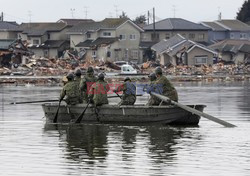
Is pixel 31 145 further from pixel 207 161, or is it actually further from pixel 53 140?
pixel 207 161

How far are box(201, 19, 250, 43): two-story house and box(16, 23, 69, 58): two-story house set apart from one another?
19.3m

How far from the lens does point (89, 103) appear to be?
1088 inches

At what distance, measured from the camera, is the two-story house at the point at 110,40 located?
321 feet

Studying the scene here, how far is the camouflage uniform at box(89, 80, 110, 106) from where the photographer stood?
27.4 metres

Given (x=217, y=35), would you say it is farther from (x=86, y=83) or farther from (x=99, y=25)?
(x=86, y=83)

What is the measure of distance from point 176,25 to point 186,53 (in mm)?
13118

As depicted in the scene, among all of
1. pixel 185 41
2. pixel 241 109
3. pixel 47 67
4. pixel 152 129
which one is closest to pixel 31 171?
pixel 152 129

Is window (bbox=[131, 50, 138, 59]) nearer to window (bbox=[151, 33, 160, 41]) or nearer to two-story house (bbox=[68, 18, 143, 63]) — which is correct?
two-story house (bbox=[68, 18, 143, 63])

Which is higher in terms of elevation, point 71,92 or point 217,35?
point 217,35

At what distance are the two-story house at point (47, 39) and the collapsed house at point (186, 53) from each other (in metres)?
15.2

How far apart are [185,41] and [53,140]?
69.3 metres

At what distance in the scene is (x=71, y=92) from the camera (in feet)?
91.8

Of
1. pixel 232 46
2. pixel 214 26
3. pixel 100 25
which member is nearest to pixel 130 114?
pixel 232 46

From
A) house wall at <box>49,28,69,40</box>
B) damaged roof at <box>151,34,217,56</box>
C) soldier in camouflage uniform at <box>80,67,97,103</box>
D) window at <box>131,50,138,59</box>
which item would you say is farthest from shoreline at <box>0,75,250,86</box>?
soldier in camouflage uniform at <box>80,67,97,103</box>
